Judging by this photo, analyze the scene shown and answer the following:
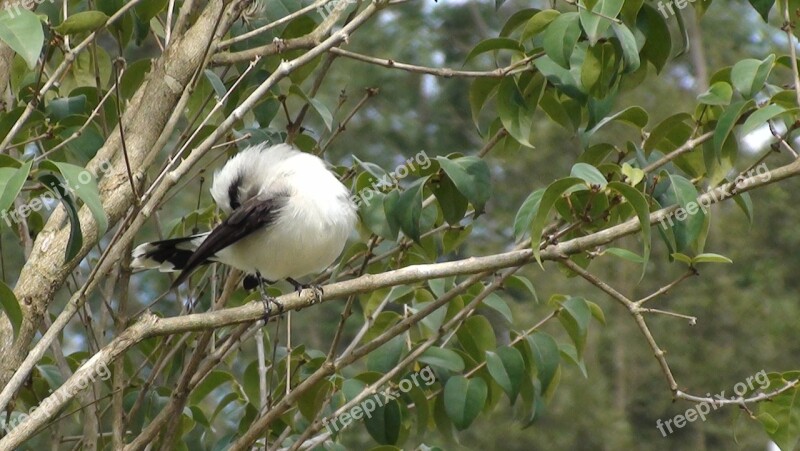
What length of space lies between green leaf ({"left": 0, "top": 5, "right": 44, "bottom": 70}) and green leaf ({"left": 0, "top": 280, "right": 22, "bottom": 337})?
1.86 ft

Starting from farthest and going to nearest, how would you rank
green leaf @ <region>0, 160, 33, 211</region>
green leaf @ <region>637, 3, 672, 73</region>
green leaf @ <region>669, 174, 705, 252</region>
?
green leaf @ <region>637, 3, 672, 73</region>, green leaf @ <region>669, 174, 705, 252</region>, green leaf @ <region>0, 160, 33, 211</region>

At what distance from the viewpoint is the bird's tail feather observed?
3.65 metres

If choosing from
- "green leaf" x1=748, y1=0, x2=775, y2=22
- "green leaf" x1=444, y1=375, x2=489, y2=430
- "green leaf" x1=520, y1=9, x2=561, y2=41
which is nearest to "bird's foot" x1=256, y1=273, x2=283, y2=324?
"green leaf" x1=444, y1=375, x2=489, y2=430

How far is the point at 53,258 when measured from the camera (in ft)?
9.46

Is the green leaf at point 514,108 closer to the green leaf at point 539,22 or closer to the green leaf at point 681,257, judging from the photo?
the green leaf at point 539,22

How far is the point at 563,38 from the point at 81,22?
1.25m

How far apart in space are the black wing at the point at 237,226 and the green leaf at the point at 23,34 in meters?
1.28

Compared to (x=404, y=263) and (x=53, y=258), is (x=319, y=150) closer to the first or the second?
(x=404, y=263)

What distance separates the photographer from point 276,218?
3.72 meters

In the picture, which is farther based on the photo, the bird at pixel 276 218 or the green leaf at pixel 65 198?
the bird at pixel 276 218

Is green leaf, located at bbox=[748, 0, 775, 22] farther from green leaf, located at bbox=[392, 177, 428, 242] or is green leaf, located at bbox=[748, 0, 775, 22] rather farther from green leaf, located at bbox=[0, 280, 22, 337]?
green leaf, located at bbox=[0, 280, 22, 337]

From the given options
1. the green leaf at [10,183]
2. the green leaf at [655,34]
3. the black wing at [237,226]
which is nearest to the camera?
the green leaf at [10,183]

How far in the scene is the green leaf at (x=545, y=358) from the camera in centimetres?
335

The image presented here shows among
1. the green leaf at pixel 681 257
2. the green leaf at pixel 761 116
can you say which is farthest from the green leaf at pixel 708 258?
the green leaf at pixel 761 116
